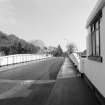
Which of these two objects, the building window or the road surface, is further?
the road surface

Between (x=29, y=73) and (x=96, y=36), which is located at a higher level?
(x=96, y=36)

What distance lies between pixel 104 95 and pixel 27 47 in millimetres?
51767

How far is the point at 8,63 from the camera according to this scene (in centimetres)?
2014

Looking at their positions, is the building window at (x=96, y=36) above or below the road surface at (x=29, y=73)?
above

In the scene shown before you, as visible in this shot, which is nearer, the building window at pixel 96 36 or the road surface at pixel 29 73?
the building window at pixel 96 36

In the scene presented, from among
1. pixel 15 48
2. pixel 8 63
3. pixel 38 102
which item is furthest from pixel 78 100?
pixel 15 48

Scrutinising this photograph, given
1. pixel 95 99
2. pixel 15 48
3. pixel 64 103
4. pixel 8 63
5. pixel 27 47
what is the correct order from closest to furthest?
pixel 64 103 → pixel 95 99 → pixel 8 63 → pixel 15 48 → pixel 27 47

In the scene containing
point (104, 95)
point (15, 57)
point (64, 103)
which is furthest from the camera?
point (15, 57)

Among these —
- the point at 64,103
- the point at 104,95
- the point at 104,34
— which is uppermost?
the point at 104,34

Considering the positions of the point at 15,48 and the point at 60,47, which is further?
the point at 60,47

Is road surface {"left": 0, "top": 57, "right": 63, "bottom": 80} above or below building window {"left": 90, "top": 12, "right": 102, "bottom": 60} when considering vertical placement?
below

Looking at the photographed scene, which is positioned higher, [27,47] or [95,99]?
[27,47]

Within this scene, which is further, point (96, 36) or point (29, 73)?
point (29, 73)

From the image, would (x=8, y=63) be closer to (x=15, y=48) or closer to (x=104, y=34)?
(x=104, y=34)
